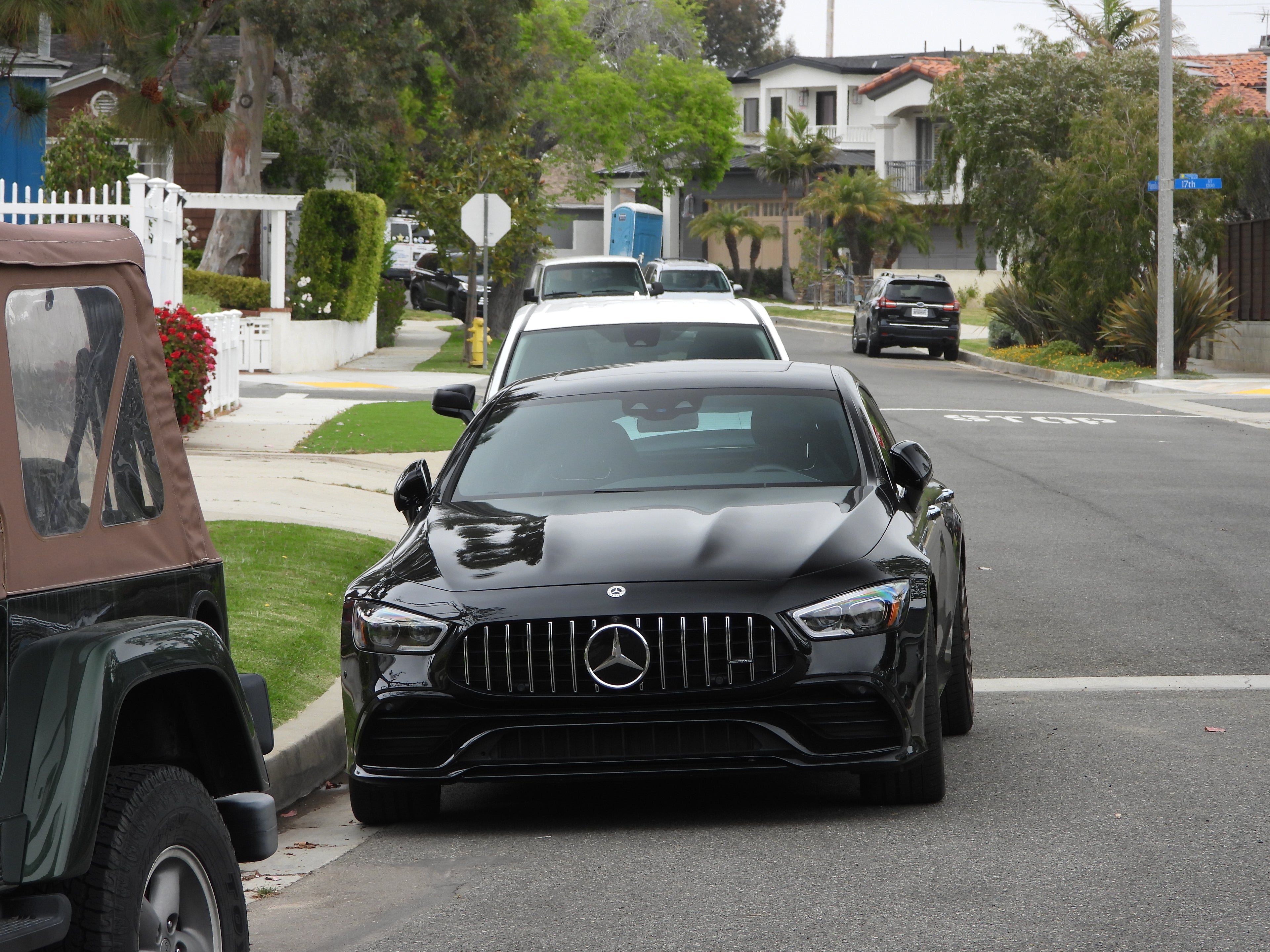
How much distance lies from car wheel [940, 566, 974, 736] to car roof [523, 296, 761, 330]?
13.3 feet

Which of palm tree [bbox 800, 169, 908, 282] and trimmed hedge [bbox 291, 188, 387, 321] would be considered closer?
trimmed hedge [bbox 291, 188, 387, 321]

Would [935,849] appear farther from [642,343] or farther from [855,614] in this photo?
[642,343]

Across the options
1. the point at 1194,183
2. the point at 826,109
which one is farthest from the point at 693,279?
the point at 826,109

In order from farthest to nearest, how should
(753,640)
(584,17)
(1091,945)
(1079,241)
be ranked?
(584,17)
(1079,241)
(753,640)
(1091,945)

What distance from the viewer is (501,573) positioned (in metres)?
5.85

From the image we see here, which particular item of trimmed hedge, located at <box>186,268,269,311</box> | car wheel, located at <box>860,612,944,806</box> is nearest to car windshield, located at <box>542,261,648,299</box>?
trimmed hedge, located at <box>186,268,269,311</box>

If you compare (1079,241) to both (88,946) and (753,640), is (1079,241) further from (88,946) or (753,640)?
(88,946)

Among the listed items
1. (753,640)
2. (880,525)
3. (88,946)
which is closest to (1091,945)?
(753,640)

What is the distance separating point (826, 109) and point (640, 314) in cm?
7411

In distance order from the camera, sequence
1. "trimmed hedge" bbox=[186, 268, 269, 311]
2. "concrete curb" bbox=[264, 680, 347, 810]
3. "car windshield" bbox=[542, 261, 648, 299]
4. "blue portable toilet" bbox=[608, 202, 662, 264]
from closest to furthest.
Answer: "concrete curb" bbox=[264, 680, 347, 810], "trimmed hedge" bbox=[186, 268, 269, 311], "car windshield" bbox=[542, 261, 648, 299], "blue portable toilet" bbox=[608, 202, 662, 264]

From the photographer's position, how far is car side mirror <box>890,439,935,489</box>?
22.5 ft

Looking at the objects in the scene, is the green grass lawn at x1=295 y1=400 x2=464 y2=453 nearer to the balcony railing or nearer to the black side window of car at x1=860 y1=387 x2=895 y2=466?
the black side window of car at x1=860 y1=387 x2=895 y2=466

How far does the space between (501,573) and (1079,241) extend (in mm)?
29050

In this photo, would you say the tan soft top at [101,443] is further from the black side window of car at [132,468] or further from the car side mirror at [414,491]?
the car side mirror at [414,491]
